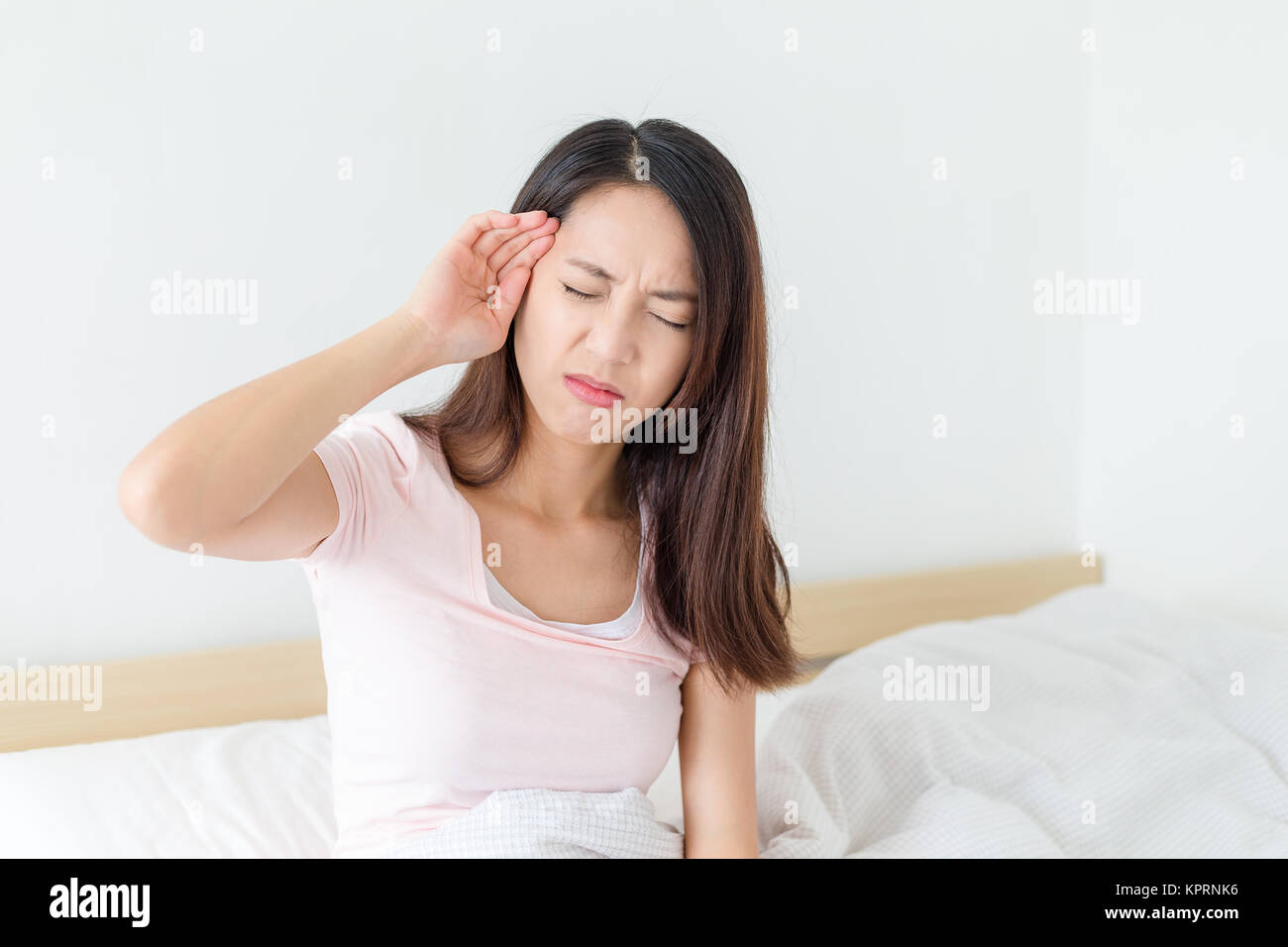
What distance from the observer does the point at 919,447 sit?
6.94 feet

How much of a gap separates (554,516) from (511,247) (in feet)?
0.92

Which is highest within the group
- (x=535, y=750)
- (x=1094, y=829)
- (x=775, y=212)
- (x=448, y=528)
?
(x=775, y=212)

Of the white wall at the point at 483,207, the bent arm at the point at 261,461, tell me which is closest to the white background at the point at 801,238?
the white wall at the point at 483,207

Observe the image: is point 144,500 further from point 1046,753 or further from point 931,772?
point 1046,753

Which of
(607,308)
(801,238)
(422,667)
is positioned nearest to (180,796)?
(422,667)

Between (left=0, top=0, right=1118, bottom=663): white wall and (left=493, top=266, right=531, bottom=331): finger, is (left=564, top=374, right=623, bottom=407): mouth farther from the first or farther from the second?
(left=0, top=0, right=1118, bottom=663): white wall

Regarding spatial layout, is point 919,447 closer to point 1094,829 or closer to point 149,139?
point 1094,829

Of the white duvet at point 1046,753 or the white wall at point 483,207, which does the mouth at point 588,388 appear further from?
the white wall at point 483,207

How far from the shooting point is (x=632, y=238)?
1000 millimetres

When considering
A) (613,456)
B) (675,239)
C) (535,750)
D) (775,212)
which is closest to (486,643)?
(535,750)

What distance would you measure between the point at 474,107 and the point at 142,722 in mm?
981

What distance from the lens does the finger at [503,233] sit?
39.9 inches
